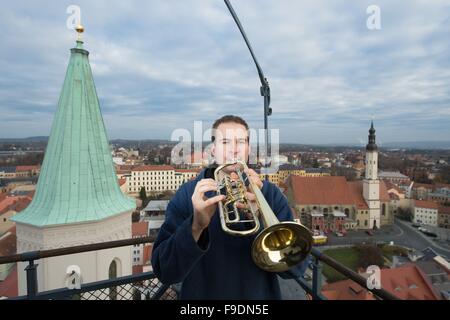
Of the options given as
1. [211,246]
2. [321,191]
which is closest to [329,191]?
[321,191]

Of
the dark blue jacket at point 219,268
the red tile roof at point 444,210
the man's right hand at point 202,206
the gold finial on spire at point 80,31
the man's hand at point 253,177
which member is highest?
the gold finial on spire at point 80,31

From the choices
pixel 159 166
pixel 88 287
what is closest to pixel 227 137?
pixel 88 287

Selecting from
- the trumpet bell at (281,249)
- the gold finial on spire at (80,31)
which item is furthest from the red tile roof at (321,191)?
the trumpet bell at (281,249)

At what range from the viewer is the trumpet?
5.96 ft

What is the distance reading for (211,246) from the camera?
1.95 meters

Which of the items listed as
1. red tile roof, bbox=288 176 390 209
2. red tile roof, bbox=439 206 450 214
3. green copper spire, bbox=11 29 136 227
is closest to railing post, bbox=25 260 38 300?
green copper spire, bbox=11 29 136 227

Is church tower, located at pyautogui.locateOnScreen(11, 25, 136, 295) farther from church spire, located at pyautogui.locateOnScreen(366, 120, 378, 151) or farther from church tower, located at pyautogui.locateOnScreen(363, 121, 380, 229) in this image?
church tower, located at pyautogui.locateOnScreen(363, 121, 380, 229)

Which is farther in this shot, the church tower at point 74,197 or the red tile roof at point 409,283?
the red tile roof at point 409,283

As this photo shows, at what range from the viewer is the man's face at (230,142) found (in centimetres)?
212

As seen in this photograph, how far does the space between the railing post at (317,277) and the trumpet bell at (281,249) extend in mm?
979

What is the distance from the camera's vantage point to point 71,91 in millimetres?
6980

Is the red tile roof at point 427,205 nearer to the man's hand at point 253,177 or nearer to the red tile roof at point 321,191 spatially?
the red tile roof at point 321,191

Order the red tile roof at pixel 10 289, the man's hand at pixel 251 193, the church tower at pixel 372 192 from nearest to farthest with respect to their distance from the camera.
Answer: the man's hand at pixel 251 193 → the red tile roof at pixel 10 289 → the church tower at pixel 372 192

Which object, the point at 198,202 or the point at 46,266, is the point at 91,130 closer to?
the point at 46,266
